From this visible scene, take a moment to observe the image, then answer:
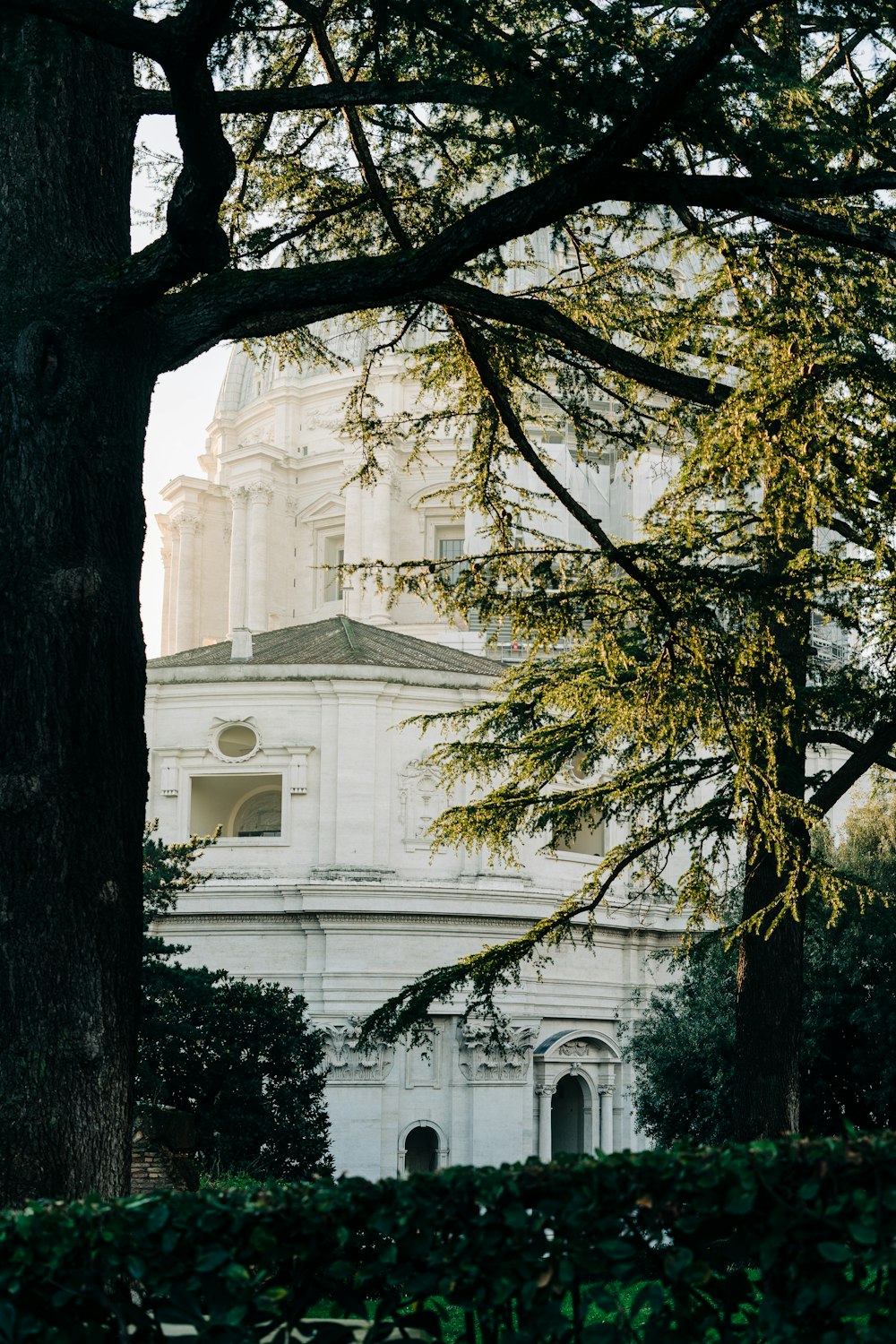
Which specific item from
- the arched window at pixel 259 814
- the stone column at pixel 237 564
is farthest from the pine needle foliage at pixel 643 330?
the stone column at pixel 237 564

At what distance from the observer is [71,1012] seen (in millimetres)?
5961

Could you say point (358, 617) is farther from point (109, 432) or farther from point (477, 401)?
point (109, 432)

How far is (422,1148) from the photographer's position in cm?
3359

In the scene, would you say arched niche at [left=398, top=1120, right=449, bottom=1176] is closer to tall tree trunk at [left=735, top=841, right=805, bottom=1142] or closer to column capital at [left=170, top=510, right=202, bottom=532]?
tall tree trunk at [left=735, top=841, right=805, bottom=1142]

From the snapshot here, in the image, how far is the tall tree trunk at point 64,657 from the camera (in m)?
5.92

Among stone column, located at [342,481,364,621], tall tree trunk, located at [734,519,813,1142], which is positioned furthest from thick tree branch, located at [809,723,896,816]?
stone column, located at [342,481,364,621]

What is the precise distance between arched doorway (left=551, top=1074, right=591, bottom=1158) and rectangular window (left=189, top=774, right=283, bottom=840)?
8.59 meters

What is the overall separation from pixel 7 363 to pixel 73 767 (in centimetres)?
171

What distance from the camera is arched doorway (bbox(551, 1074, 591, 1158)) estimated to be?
1404 inches

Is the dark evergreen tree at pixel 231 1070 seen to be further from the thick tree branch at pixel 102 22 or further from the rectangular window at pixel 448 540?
the rectangular window at pixel 448 540

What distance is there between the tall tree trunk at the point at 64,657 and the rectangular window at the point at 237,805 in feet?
86.8

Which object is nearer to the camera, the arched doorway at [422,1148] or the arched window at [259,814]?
the arched doorway at [422,1148]

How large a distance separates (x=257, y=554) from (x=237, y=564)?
1201 millimetres

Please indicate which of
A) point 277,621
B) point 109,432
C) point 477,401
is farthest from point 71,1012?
point 277,621
